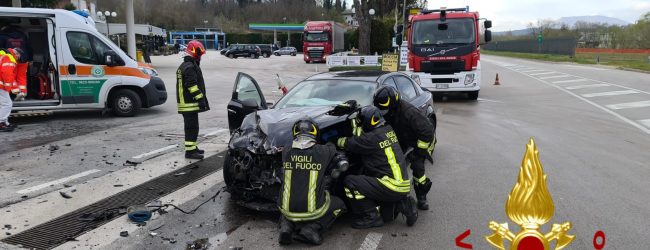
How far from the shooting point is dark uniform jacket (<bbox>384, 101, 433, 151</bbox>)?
197 inches

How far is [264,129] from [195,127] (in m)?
2.50

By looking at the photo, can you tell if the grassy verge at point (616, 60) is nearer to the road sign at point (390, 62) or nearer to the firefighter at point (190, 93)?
the road sign at point (390, 62)

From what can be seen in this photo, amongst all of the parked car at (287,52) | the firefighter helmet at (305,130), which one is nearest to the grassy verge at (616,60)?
the parked car at (287,52)

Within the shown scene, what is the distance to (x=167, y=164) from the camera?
7102 mm

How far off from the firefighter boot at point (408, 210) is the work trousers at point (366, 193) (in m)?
0.08

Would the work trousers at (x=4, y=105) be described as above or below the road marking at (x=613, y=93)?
above

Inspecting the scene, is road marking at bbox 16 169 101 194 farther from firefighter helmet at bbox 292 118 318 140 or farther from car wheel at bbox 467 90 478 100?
car wheel at bbox 467 90 478 100

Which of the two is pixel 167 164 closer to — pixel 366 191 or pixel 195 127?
pixel 195 127

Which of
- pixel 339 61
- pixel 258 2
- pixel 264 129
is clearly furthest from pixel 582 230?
pixel 258 2

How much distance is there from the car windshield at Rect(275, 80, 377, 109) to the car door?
41 cm

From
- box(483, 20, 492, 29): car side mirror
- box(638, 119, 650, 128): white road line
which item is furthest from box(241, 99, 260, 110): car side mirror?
box(483, 20, 492, 29): car side mirror

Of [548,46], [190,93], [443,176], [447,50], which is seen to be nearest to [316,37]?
[447,50]

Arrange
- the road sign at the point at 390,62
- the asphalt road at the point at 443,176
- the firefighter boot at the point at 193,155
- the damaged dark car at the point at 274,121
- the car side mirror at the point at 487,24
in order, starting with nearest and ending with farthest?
the asphalt road at the point at 443,176 → the damaged dark car at the point at 274,121 → the firefighter boot at the point at 193,155 → the car side mirror at the point at 487,24 → the road sign at the point at 390,62

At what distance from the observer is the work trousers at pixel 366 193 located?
14.8 ft
